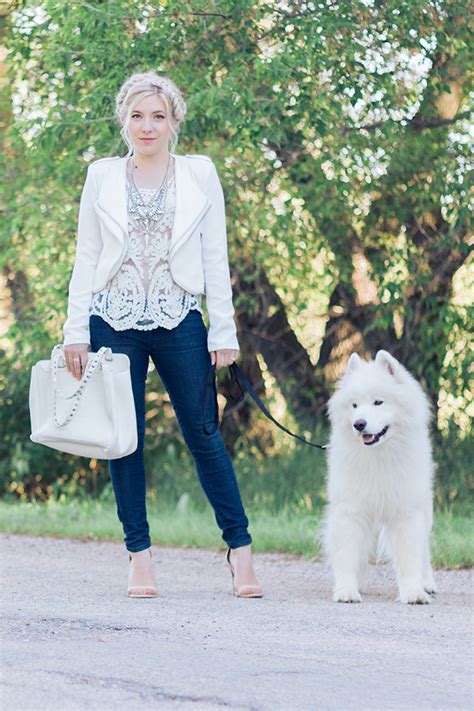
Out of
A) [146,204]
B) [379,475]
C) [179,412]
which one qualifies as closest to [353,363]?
[379,475]

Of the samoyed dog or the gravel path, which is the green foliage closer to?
the samoyed dog

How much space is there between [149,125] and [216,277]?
73 centimetres

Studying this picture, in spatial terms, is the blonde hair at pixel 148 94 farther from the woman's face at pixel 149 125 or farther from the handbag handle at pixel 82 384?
the handbag handle at pixel 82 384

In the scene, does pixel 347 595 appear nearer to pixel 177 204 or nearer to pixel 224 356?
pixel 224 356

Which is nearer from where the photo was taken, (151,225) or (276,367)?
(151,225)

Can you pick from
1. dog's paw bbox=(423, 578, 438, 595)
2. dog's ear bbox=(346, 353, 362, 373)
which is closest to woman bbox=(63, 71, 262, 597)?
dog's ear bbox=(346, 353, 362, 373)

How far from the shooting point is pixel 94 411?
516 centimetres

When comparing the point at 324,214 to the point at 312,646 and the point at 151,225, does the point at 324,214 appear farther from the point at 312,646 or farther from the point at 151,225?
the point at 312,646

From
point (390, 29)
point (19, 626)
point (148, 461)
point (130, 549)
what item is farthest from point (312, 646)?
point (148, 461)

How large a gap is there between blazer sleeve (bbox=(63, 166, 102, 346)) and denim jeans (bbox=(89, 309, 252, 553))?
0.09m

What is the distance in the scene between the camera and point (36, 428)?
5254mm

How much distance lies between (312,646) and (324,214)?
506cm

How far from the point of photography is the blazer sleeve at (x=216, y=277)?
5.31 metres

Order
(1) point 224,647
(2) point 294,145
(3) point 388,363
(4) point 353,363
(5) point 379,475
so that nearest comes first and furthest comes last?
(1) point 224,647 → (5) point 379,475 → (3) point 388,363 → (4) point 353,363 → (2) point 294,145
